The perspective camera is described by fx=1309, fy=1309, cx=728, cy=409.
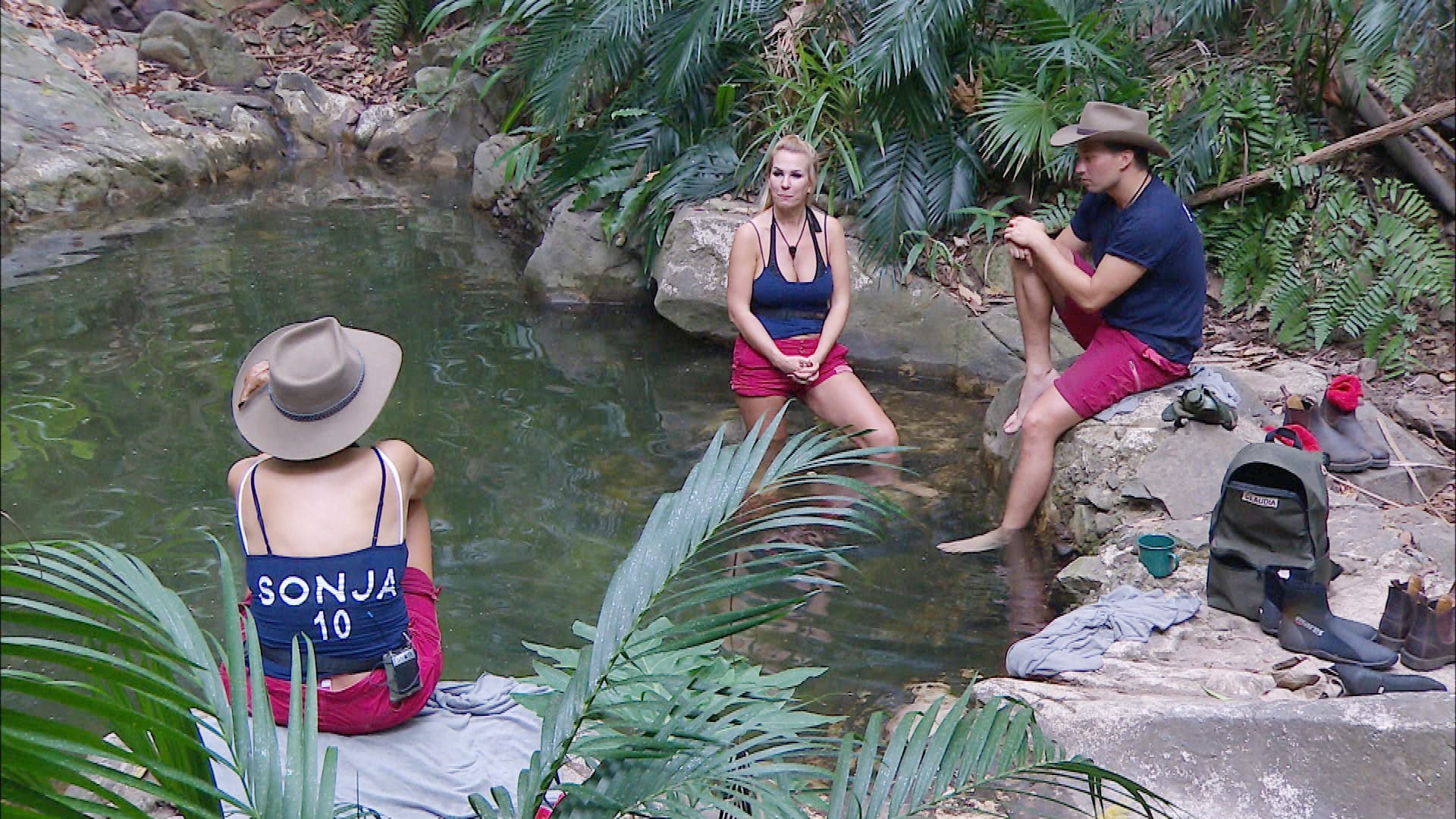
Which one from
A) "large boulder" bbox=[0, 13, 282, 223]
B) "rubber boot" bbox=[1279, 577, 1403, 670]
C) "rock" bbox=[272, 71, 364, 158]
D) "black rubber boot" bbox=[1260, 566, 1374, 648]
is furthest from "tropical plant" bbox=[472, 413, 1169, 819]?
"rock" bbox=[272, 71, 364, 158]

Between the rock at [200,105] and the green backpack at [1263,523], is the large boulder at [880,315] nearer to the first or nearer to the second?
the green backpack at [1263,523]

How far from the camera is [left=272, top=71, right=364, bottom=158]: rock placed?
1245 cm

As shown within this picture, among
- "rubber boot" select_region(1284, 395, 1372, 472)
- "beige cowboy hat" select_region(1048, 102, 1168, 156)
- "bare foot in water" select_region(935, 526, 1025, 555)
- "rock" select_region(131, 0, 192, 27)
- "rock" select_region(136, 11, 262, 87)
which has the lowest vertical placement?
"bare foot in water" select_region(935, 526, 1025, 555)

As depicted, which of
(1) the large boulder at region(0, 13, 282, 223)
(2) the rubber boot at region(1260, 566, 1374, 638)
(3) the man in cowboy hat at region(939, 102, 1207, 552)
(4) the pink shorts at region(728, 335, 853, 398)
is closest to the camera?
(2) the rubber boot at region(1260, 566, 1374, 638)

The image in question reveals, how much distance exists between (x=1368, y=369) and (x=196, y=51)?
37.0ft

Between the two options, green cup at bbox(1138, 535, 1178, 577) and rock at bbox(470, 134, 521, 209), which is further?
rock at bbox(470, 134, 521, 209)

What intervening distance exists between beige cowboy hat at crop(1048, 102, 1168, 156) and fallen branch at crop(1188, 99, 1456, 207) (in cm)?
205

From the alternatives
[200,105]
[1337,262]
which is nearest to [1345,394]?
[1337,262]

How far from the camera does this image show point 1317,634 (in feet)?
10.4

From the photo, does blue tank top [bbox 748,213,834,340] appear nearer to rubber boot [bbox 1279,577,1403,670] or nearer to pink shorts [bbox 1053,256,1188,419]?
pink shorts [bbox 1053,256,1188,419]

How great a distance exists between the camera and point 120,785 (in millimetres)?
2605

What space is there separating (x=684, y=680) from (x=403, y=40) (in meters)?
12.8

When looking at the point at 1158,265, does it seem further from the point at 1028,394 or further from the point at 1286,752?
the point at 1286,752

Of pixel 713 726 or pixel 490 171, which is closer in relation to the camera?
pixel 713 726
